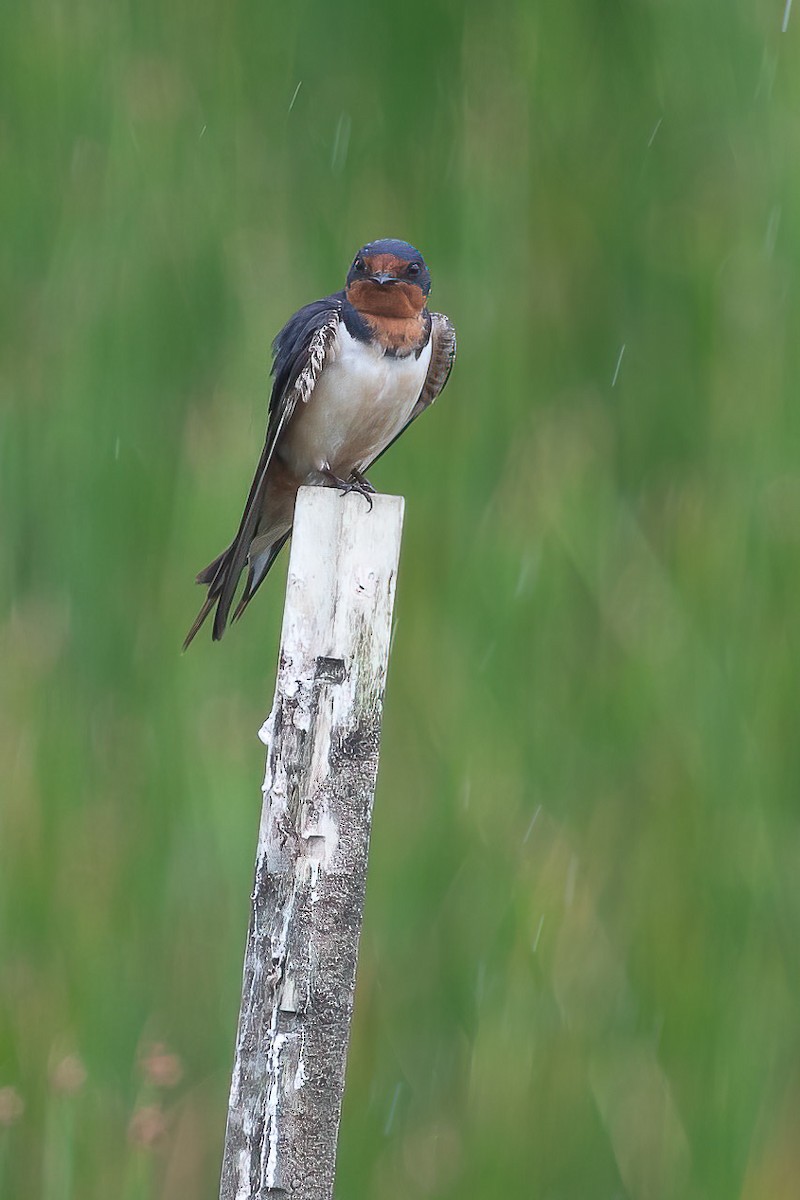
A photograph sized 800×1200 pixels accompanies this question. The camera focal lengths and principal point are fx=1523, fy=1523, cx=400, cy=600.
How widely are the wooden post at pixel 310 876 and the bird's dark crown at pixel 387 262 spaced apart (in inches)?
28.7

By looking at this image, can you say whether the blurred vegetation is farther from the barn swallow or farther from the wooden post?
the wooden post

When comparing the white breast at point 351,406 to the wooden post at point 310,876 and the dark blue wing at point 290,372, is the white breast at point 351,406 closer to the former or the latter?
the dark blue wing at point 290,372

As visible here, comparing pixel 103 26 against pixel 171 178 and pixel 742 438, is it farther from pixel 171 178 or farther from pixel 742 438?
pixel 742 438

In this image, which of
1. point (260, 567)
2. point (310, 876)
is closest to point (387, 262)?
point (260, 567)

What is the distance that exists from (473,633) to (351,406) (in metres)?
0.33

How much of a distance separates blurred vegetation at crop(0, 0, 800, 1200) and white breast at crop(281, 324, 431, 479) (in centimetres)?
6

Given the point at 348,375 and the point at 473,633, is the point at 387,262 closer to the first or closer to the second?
the point at 348,375

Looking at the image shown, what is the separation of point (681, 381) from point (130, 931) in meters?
1.03

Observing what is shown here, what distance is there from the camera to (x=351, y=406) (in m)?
1.98

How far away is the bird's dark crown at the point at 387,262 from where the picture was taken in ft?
6.35

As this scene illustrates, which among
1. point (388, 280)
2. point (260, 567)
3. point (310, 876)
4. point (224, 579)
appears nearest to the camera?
point (310, 876)

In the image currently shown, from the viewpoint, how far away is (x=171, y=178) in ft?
6.93

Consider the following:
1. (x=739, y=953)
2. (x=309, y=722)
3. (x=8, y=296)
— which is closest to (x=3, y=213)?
(x=8, y=296)

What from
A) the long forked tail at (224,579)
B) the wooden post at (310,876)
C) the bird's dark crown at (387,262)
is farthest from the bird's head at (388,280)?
the wooden post at (310,876)
